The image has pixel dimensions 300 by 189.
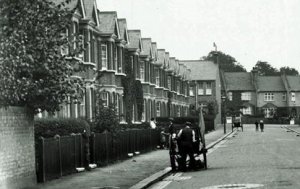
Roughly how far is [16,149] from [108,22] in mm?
28266

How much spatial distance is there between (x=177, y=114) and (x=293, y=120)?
38.7m

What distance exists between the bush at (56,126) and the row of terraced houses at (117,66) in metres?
1.09

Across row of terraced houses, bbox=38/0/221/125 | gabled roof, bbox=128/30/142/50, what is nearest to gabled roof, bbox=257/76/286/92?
row of terraced houses, bbox=38/0/221/125

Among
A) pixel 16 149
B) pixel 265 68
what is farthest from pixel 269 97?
pixel 16 149

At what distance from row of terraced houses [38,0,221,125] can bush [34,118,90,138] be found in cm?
109

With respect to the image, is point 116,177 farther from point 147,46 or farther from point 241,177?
point 147,46

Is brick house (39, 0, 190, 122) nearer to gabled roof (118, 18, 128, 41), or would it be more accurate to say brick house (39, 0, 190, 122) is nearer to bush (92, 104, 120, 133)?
gabled roof (118, 18, 128, 41)

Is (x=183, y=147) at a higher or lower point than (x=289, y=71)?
lower

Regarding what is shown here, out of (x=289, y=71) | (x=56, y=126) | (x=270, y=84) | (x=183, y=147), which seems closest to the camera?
(x=183, y=147)

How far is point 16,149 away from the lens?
51.9 feet

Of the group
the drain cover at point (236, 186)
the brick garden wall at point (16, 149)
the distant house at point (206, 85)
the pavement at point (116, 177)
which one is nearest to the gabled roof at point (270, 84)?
the distant house at point (206, 85)

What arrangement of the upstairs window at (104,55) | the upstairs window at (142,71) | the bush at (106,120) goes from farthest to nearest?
the upstairs window at (142,71), the upstairs window at (104,55), the bush at (106,120)

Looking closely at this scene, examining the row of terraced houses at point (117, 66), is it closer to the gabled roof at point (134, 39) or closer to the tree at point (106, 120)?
the gabled roof at point (134, 39)

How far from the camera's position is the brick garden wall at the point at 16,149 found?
15.0 m
